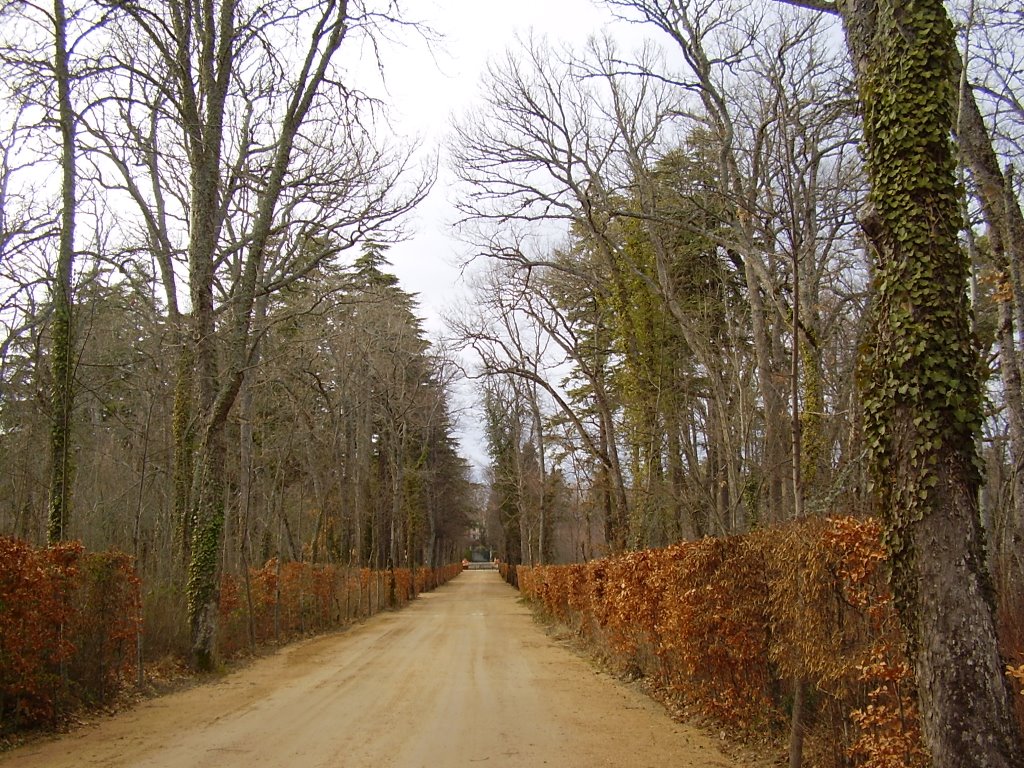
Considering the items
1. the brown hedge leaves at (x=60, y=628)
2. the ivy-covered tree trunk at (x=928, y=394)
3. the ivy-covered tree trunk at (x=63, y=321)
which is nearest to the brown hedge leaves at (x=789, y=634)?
the ivy-covered tree trunk at (x=928, y=394)

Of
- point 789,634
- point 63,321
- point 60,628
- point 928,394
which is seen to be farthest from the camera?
point 63,321

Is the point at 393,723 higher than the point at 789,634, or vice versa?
the point at 789,634

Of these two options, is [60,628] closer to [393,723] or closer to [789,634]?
[393,723]

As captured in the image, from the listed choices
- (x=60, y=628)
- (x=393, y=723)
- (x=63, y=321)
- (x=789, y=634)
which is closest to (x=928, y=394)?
(x=789, y=634)

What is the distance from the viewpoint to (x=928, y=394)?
440 centimetres

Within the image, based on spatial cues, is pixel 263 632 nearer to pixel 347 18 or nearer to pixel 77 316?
pixel 77 316

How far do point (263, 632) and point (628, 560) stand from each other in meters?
9.35

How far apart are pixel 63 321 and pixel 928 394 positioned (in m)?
10.6

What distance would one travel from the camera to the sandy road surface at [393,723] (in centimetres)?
639

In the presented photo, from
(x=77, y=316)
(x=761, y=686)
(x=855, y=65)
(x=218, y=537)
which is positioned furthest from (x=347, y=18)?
(x=761, y=686)

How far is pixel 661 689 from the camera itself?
9.62 meters

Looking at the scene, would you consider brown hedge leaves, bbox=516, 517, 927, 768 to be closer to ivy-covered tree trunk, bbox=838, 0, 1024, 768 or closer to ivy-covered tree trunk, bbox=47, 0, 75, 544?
ivy-covered tree trunk, bbox=838, 0, 1024, 768

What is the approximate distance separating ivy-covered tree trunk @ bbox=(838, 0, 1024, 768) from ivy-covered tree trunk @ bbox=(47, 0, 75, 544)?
9.76m

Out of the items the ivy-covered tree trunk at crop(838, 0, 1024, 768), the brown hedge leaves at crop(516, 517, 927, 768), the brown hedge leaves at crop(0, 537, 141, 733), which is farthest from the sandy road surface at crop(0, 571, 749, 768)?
the ivy-covered tree trunk at crop(838, 0, 1024, 768)
